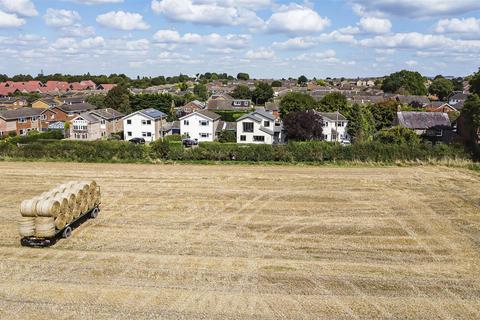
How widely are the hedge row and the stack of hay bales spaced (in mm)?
17560

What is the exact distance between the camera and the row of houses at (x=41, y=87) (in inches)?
4584

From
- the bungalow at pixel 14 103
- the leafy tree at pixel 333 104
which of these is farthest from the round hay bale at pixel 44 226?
the bungalow at pixel 14 103

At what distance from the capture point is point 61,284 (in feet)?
42.6

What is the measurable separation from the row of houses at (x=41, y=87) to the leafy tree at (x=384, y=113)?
80414 mm

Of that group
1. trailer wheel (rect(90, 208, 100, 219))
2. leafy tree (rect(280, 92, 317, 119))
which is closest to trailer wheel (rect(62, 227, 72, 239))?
trailer wheel (rect(90, 208, 100, 219))

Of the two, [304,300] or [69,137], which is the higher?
[69,137]

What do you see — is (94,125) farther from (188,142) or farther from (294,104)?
(294,104)

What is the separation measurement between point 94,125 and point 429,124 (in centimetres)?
3969

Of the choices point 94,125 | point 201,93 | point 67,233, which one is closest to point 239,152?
point 67,233

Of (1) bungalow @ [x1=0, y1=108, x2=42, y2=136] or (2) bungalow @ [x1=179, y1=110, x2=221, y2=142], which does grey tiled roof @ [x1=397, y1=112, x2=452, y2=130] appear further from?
(1) bungalow @ [x1=0, y1=108, x2=42, y2=136]

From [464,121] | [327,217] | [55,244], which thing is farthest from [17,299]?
[464,121]

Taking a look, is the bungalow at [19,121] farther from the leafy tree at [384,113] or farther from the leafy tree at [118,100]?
the leafy tree at [384,113]

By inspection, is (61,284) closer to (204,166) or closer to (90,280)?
(90,280)

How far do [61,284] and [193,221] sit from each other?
7117mm
